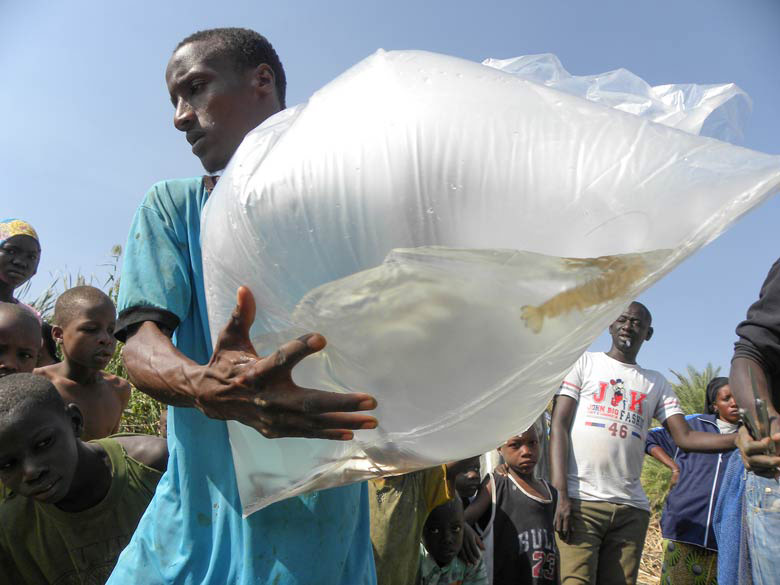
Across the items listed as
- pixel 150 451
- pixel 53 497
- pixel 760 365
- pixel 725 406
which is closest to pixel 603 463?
pixel 725 406

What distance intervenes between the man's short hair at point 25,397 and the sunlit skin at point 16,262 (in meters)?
1.91

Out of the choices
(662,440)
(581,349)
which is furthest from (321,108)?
(662,440)

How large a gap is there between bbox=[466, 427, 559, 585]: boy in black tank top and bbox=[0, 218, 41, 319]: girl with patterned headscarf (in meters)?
2.79

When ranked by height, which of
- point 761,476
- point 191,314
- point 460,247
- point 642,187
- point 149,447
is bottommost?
point 149,447

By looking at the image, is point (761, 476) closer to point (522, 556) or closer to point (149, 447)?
point (522, 556)

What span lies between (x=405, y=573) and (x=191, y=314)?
6.18 ft

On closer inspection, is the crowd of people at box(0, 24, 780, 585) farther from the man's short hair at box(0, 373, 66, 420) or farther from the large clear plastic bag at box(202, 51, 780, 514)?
the large clear plastic bag at box(202, 51, 780, 514)

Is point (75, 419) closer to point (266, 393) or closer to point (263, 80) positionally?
point (263, 80)

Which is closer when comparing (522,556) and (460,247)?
(460,247)

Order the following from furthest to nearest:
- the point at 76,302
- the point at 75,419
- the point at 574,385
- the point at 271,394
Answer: the point at 574,385
the point at 76,302
the point at 75,419
the point at 271,394

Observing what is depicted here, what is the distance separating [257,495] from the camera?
1118 millimetres

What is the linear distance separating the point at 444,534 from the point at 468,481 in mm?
536

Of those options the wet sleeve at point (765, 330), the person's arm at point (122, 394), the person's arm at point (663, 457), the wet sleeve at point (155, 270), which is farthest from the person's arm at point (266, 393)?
the person's arm at point (663, 457)

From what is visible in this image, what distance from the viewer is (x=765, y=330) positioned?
219cm
